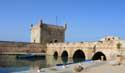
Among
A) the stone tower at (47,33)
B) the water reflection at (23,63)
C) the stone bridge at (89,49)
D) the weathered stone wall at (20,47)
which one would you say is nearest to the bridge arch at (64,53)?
the stone bridge at (89,49)

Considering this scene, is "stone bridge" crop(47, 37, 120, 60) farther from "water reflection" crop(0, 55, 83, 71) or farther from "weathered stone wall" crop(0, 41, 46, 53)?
"water reflection" crop(0, 55, 83, 71)

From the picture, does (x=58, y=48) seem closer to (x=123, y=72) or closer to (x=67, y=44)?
(x=67, y=44)

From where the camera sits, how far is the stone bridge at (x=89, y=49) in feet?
130

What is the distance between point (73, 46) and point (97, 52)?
26.2ft

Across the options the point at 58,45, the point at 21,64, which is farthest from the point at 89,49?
the point at 21,64

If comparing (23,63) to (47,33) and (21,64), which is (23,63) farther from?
(47,33)

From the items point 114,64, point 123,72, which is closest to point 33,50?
point 114,64

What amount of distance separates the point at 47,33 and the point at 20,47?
9.07 meters

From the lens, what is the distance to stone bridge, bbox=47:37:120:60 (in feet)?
130

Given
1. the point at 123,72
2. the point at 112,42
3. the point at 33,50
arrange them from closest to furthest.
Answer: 1. the point at 123,72
2. the point at 112,42
3. the point at 33,50

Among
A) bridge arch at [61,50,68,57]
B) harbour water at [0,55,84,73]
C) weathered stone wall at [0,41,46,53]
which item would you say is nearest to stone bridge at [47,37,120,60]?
bridge arch at [61,50,68,57]

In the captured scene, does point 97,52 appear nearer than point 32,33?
Yes

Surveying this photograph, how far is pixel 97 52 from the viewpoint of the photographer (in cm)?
4397

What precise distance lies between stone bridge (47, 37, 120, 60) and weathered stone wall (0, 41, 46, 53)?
8.29 feet
